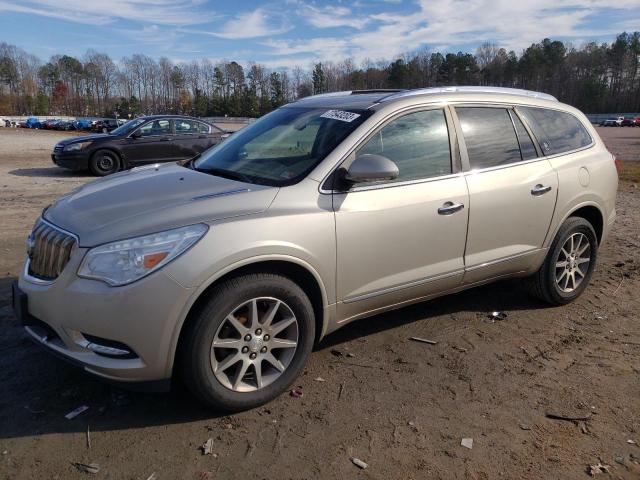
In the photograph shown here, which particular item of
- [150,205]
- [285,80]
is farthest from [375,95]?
[285,80]

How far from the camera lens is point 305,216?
3.21 metres

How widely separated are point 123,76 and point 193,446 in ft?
491

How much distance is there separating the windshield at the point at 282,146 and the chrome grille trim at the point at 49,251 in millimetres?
1145

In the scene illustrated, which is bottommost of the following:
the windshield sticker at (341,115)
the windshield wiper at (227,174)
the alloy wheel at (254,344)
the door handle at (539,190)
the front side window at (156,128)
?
the alloy wheel at (254,344)

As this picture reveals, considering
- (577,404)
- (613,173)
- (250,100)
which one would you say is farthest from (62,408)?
(250,100)

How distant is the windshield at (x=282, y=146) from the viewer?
3.54m

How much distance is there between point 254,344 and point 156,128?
11982 millimetres

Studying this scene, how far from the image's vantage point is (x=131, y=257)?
2.78 meters

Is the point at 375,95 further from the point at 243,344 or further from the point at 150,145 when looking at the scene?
the point at 150,145

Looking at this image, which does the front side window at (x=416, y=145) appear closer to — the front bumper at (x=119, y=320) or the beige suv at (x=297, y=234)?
the beige suv at (x=297, y=234)

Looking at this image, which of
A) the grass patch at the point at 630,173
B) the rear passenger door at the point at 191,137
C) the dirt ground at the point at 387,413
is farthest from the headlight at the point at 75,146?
the grass patch at the point at 630,173

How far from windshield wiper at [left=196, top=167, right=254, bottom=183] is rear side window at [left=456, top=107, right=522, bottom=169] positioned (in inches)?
67.1

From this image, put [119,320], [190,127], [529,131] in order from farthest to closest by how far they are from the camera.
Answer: [190,127] → [529,131] → [119,320]

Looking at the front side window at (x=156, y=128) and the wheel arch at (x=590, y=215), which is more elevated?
the front side window at (x=156, y=128)
